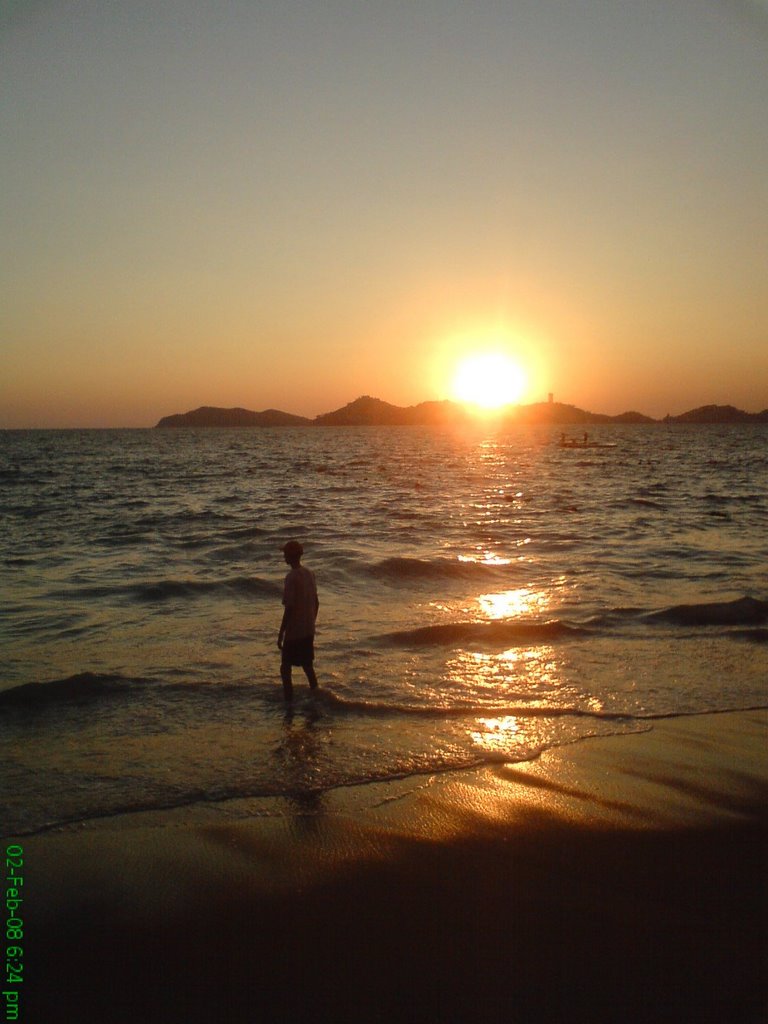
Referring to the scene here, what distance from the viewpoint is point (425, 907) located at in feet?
17.7

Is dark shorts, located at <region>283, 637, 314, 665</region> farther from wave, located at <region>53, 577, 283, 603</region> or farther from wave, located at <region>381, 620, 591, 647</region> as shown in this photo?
wave, located at <region>53, 577, 283, 603</region>

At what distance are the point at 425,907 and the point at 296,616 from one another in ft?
15.6

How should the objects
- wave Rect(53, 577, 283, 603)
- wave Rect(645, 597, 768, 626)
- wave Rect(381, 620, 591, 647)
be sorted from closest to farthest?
wave Rect(381, 620, 591, 647) < wave Rect(645, 597, 768, 626) < wave Rect(53, 577, 283, 603)

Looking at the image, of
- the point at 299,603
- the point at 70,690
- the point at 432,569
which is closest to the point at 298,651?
the point at 299,603

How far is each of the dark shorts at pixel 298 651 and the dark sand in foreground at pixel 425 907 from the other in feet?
9.10

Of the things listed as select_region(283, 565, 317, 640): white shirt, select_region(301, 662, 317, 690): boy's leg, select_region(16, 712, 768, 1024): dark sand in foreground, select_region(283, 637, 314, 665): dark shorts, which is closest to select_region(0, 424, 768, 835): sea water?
select_region(301, 662, 317, 690): boy's leg

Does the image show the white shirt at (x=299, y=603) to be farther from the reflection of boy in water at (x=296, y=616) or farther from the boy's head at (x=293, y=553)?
the boy's head at (x=293, y=553)

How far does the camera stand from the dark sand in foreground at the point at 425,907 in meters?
4.54

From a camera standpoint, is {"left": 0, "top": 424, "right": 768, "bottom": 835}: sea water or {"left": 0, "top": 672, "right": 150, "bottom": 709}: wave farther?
{"left": 0, "top": 672, "right": 150, "bottom": 709}: wave

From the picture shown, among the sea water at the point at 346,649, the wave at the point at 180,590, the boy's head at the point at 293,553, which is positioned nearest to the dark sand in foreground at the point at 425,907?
the sea water at the point at 346,649

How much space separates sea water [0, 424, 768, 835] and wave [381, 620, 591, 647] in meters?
0.06

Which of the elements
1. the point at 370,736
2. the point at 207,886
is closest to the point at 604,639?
the point at 370,736

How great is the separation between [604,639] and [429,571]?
23.0ft

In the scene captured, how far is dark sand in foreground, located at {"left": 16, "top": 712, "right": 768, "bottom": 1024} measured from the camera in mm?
4535
